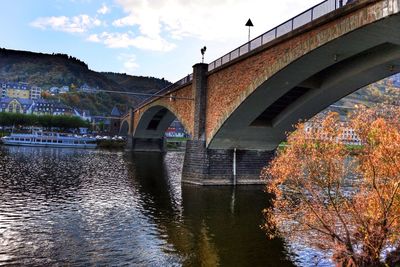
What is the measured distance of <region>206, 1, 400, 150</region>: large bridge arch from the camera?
1755 centimetres

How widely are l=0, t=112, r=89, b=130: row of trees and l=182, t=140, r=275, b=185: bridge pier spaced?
82291mm

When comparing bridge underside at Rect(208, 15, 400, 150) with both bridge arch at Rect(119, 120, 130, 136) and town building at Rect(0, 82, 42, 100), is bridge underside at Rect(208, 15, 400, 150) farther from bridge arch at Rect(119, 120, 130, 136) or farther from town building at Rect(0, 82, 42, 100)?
town building at Rect(0, 82, 42, 100)

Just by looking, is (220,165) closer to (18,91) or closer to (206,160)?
(206,160)

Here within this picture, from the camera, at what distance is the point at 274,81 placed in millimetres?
24656

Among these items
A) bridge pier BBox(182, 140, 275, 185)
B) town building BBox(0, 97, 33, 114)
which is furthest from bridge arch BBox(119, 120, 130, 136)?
bridge pier BBox(182, 140, 275, 185)

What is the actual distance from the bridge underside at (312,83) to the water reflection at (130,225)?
5.41m

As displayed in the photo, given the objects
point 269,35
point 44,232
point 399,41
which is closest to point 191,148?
point 269,35

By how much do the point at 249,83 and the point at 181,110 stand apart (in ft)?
53.5

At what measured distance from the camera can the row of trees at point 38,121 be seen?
100m

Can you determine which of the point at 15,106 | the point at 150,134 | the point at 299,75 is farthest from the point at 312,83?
the point at 15,106

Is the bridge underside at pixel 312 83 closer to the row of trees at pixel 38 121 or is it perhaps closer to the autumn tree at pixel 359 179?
the autumn tree at pixel 359 179

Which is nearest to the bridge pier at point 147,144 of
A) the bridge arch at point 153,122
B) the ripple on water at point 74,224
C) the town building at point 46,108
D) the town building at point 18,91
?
the bridge arch at point 153,122

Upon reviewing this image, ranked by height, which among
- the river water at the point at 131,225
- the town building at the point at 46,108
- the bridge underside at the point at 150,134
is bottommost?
the river water at the point at 131,225

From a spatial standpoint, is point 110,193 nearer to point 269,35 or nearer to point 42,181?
point 42,181
